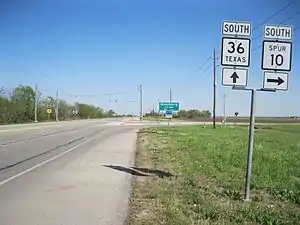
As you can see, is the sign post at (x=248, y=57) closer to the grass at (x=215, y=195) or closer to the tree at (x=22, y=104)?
the grass at (x=215, y=195)

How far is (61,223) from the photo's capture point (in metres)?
6.94

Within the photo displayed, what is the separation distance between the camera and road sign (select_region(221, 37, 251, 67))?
29.3 feet

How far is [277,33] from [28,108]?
86622mm

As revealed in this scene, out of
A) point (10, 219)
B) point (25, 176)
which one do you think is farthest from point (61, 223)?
point (25, 176)

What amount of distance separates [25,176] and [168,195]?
189 inches

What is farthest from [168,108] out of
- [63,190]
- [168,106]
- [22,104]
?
[22,104]

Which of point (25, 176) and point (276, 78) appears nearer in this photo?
point (276, 78)

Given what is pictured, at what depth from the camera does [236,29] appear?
9.03m

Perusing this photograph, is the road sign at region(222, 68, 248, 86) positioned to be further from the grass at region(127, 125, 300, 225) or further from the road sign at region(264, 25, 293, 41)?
the grass at region(127, 125, 300, 225)

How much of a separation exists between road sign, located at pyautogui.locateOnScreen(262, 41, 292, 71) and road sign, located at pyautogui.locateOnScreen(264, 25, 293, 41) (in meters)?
0.10

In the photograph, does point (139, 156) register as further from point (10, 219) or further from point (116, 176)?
point (10, 219)


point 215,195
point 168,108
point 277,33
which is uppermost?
point 277,33

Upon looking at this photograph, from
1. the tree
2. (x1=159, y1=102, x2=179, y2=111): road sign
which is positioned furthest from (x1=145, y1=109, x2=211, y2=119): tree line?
(x1=159, y1=102, x2=179, y2=111): road sign

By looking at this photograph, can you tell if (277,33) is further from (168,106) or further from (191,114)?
(191,114)
